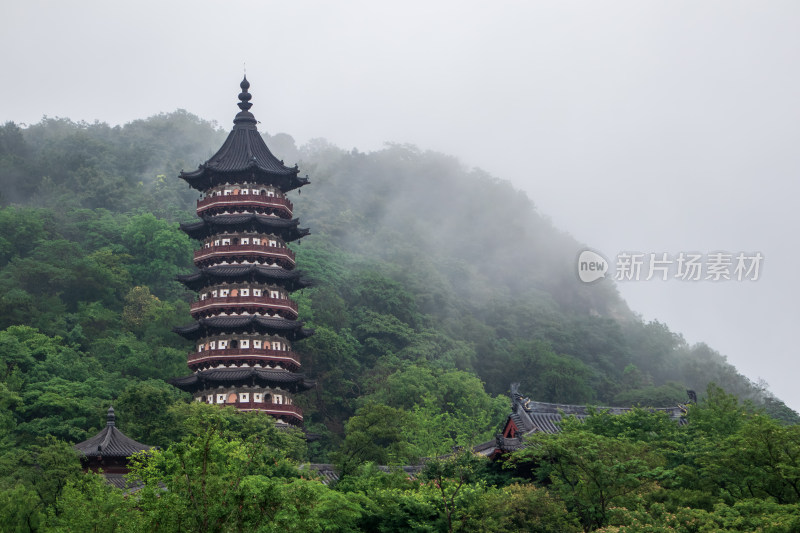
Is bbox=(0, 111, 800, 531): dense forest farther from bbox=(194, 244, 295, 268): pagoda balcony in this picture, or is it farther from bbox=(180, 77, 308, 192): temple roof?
bbox=(180, 77, 308, 192): temple roof

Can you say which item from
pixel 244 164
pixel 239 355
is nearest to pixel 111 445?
pixel 239 355

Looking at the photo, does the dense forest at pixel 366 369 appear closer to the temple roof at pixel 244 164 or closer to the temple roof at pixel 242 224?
the temple roof at pixel 242 224

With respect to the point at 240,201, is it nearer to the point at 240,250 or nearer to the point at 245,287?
the point at 240,250

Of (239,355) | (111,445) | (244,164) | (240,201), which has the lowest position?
(111,445)

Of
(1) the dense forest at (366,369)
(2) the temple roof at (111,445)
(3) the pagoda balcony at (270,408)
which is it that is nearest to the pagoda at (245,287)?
(3) the pagoda balcony at (270,408)

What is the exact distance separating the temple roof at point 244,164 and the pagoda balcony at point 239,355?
36.0 feet

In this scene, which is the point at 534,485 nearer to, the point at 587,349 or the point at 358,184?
the point at 587,349

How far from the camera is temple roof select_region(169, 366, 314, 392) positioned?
58781 mm

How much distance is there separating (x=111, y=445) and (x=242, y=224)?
1807 cm

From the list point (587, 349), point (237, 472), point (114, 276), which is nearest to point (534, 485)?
point (237, 472)

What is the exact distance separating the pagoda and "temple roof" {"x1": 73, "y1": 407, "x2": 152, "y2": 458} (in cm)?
848

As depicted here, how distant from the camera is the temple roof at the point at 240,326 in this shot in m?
60.3

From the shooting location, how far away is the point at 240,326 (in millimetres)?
60250

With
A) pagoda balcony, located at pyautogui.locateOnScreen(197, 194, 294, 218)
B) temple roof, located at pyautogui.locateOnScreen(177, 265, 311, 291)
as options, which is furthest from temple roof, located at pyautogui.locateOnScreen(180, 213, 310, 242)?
temple roof, located at pyautogui.locateOnScreen(177, 265, 311, 291)
